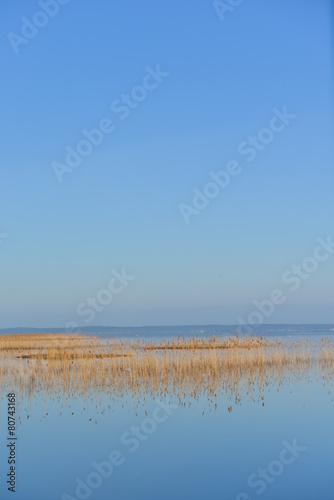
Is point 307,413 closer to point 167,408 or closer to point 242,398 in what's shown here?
point 242,398

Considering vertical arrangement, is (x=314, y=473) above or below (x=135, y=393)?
below

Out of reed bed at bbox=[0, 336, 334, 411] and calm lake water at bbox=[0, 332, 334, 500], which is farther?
reed bed at bbox=[0, 336, 334, 411]

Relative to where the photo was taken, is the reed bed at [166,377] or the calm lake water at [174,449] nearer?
the calm lake water at [174,449]

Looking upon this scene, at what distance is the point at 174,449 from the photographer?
9539mm

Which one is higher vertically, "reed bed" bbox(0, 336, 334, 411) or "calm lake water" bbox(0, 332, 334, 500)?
"reed bed" bbox(0, 336, 334, 411)

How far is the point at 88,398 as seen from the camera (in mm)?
12562

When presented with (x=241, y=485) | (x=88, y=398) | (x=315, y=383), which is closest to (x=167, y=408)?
(x=88, y=398)

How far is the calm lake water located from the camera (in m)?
8.09

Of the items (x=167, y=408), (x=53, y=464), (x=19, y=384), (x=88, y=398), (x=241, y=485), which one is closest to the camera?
(x=241, y=485)

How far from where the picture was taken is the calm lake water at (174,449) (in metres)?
8.09

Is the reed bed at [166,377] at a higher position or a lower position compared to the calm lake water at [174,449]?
higher

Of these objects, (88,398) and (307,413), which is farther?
(88,398)

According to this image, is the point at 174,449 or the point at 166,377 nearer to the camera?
the point at 174,449

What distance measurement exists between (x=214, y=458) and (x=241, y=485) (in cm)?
91
